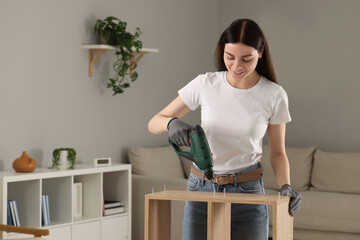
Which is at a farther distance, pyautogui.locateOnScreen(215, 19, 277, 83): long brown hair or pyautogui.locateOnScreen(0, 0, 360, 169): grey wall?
pyautogui.locateOnScreen(0, 0, 360, 169): grey wall

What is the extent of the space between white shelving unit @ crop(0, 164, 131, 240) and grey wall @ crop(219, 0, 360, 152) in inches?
69.9

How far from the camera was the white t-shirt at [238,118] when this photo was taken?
192 centimetres

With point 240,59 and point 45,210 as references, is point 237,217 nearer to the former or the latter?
point 240,59

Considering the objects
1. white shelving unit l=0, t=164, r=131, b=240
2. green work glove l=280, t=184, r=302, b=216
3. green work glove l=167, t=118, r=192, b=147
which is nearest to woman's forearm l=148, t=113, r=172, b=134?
green work glove l=167, t=118, r=192, b=147

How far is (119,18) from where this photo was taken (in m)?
4.47

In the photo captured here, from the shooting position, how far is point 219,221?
1.79 m

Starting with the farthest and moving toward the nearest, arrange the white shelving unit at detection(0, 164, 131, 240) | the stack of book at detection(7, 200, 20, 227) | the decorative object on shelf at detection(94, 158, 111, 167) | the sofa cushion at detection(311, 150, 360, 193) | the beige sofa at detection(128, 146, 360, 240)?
the sofa cushion at detection(311, 150, 360, 193)
the beige sofa at detection(128, 146, 360, 240)
the decorative object on shelf at detection(94, 158, 111, 167)
the white shelving unit at detection(0, 164, 131, 240)
the stack of book at detection(7, 200, 20, 227)

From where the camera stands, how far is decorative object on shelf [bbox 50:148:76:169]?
12.4 feet

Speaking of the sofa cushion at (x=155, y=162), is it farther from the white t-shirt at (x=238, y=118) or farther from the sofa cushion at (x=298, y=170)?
the white t-shirt at (x=238, y=118)

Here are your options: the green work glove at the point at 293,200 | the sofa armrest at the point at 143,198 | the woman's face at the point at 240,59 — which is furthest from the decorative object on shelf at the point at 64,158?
the green work glove at the point at 293,200

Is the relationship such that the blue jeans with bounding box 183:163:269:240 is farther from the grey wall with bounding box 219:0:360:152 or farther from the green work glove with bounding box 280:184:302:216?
the grey wall with bounding box 219:0:360:152

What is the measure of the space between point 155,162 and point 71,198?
1004mm

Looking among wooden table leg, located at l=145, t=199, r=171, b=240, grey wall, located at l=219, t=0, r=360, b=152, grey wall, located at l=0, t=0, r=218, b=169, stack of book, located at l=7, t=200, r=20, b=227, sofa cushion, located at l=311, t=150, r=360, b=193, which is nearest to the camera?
wooden table leg, located at l=145, t=199, r=171, b=240

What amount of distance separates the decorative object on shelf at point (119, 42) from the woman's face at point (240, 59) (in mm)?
2356
